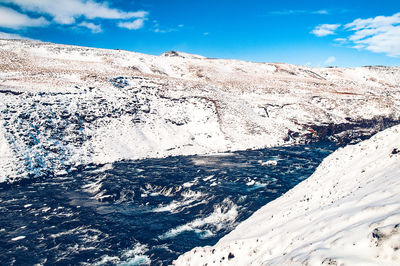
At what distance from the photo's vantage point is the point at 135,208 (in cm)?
1811

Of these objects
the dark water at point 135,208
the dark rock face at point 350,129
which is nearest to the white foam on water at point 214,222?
the dark water at point 135,208

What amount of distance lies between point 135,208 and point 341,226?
14786 mm

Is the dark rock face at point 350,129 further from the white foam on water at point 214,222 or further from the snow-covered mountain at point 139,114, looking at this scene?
the white foam on water at point 214,222

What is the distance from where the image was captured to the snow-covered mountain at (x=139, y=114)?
27609 millimetres

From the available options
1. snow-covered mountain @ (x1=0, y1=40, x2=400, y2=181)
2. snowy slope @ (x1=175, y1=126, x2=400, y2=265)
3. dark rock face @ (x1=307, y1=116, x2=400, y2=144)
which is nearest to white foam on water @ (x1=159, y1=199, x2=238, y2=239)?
snowy slope @ (x1=175, y1=126, x2=400, y2=265)

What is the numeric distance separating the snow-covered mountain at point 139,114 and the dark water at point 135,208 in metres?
3.80

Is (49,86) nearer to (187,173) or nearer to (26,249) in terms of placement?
(187,173)

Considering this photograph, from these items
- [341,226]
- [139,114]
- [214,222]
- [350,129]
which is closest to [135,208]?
[214,222]

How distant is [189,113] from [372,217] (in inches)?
1400

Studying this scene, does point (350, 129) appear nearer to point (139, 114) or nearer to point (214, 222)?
point (139, 114)

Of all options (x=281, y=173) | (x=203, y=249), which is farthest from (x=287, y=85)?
(x=203, y=249)

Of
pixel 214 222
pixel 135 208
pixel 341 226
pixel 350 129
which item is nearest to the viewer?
pixel 341 226

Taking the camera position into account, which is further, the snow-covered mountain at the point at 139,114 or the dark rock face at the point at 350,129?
the dark rock face at the point at 350,129

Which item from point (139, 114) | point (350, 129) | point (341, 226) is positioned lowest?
point (341, 226)
